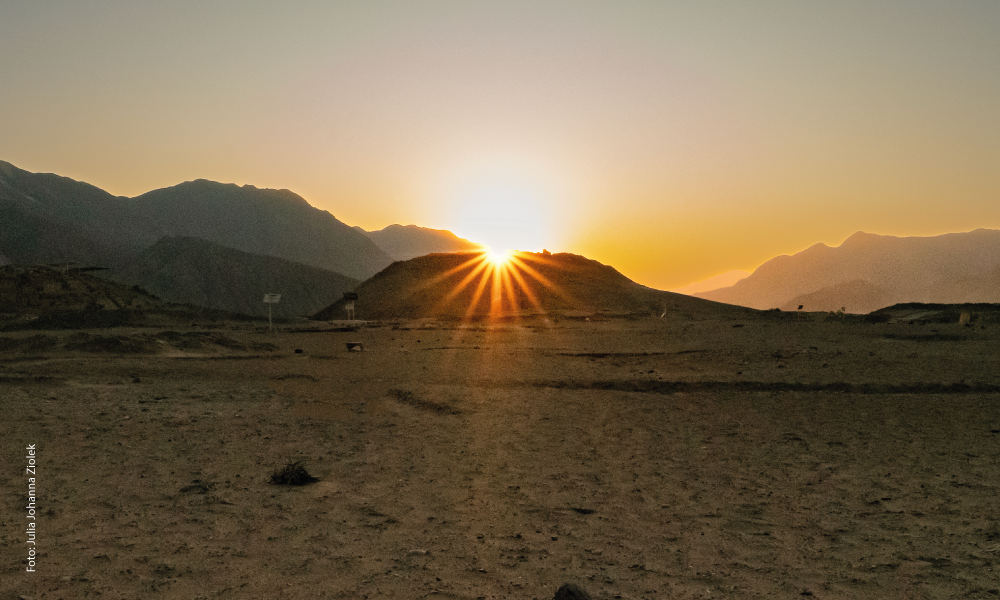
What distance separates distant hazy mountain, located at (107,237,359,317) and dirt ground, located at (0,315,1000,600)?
318 feet

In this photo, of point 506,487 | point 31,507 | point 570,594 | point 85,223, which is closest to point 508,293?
point 506,487

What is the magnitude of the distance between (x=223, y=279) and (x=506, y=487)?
120150 millimetres

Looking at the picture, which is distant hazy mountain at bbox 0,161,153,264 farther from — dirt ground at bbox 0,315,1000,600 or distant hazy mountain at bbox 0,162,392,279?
dirt ground at bbox 0,315,1000,600

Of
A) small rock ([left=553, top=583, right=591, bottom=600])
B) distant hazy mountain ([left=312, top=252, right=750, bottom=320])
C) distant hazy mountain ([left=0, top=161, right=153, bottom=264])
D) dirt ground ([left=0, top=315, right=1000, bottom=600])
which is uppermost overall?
distant hazy mountain ([left=0, top=161, right=153, bottom=264])

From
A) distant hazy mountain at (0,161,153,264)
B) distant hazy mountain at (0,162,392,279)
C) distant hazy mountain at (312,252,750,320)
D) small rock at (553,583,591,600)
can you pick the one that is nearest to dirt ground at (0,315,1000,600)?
small rock at (553,583,591,600)

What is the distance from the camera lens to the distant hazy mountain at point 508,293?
74125mm

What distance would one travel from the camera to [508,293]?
8162 centimetres

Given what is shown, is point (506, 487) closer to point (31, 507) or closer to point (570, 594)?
point (570, 594)

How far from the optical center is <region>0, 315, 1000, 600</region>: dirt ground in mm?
5102

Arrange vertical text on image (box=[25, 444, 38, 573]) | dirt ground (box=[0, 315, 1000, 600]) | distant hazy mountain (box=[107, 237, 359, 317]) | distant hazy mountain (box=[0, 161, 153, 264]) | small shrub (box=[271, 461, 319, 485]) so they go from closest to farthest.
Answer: dirt ground (box=[0, 315, 1000, 600]), vertical text on image (box=[25, 444, 38, 573]), small shrub (box=[271, 461, 319, 485]), distant hazy mountain (box=[107, 237, 359, 317]), distant hazy mountain (box=[0, 161, 153, 264])

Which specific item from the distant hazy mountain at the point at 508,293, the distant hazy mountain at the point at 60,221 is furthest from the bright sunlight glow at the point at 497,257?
the distant hazy mountain at the point at 60,221

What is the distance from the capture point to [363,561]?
17.6 ft

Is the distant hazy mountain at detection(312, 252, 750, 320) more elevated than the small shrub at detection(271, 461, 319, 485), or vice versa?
the distant hazy mountain at detection(312, 252, 750, 320)

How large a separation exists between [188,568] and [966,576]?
20.4ft
